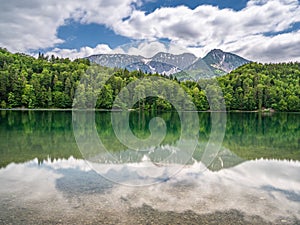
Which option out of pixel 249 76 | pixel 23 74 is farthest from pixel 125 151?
pixel 249 76

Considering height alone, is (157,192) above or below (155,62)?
below

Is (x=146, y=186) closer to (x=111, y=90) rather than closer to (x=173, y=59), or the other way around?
(x=173, y=59)

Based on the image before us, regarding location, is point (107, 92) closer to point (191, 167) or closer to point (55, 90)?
point (55, 90)

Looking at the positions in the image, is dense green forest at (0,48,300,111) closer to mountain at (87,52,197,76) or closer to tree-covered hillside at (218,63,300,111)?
tree-covered hillside at (218,63,300,111)

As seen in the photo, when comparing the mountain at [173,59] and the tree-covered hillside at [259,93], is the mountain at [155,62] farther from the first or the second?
the tree-covered hillside at [259,93]

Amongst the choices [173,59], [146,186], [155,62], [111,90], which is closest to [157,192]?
[146,186]

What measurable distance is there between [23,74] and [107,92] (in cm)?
2965

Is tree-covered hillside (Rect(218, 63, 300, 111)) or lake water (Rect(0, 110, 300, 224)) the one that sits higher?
tree-covered hillside (Rect(218, 63, 300, 111))

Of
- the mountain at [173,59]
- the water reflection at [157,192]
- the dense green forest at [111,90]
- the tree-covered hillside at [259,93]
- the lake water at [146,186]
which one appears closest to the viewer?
the lake water at [146,186]

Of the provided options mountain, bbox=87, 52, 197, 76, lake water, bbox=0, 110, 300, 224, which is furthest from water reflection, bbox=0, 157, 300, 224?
mountain, bbox=87, 52, 197, 76

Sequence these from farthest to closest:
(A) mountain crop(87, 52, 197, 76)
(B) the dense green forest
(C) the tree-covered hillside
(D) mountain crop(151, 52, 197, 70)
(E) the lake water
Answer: (C) the tree-covered hillside
(B) the dense green forest
(D) mountain crop(151, 52, 197, 70)
(A) mountain crop(87, 52, 197, 76)
(E) the lake water

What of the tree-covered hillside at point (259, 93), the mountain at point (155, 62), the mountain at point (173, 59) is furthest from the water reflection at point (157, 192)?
the tree-covered hillside at point (259, 93)

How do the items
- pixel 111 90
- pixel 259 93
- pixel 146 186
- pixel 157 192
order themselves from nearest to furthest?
pixel 157 192
pixel 146 186
pixel 111 90
pixel 259 93

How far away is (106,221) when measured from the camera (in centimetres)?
671
